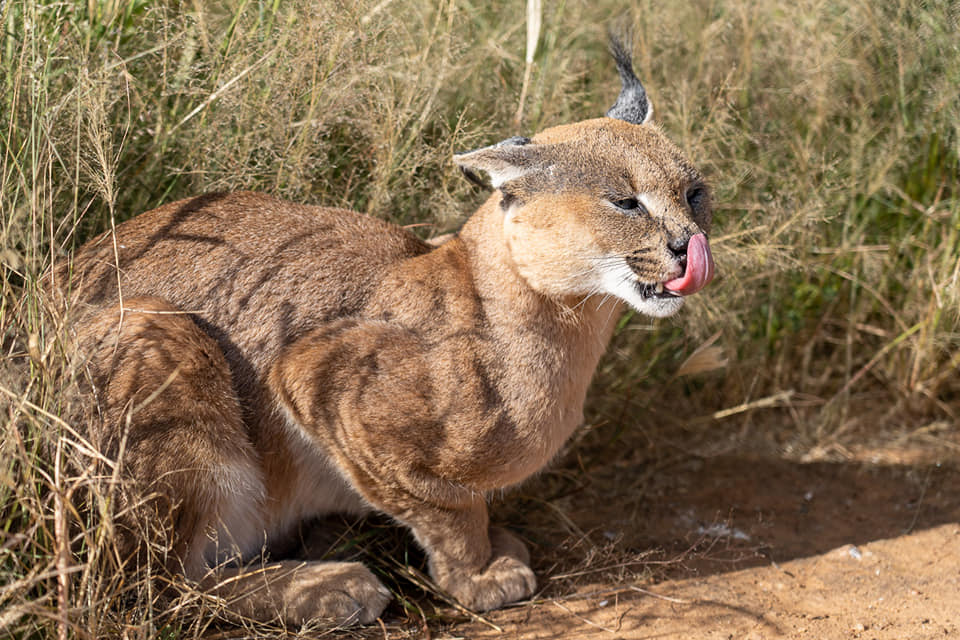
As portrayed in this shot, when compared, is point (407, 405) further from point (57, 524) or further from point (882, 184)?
point (882, 184)

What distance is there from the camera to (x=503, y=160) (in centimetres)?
337

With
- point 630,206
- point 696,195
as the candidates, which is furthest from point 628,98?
point 630,206

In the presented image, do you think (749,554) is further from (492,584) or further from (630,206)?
(630,206)

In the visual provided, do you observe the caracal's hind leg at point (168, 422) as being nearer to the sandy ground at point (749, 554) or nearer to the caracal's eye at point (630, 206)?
the sandy ground at point (749, 554)

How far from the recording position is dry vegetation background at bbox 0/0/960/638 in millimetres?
4133

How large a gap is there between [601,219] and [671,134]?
1.73 meters

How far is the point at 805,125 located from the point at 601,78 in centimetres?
114

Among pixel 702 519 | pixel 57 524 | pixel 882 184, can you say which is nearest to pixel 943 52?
pixel 882 184

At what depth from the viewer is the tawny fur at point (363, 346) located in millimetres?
3332

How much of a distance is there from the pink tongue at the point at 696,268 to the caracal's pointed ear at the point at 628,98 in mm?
795

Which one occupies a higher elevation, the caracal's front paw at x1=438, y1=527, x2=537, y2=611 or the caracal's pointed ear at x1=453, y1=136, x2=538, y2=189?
the caracal's pointed ear at x1=453, y1=136, x2=538, y2=189

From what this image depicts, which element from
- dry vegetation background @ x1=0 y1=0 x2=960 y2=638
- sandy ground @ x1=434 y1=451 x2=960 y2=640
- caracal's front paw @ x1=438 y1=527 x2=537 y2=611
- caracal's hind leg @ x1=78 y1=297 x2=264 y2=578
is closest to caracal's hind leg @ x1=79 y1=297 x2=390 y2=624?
caracal's hind leg @ x1=78 y1=297 x2=264 y2=578

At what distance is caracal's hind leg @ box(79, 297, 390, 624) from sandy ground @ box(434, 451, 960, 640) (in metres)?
0.65

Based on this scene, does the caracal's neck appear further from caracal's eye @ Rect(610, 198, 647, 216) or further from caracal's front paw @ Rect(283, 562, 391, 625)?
caracal's front paw @ Rect(283, 562, 391, 625)
